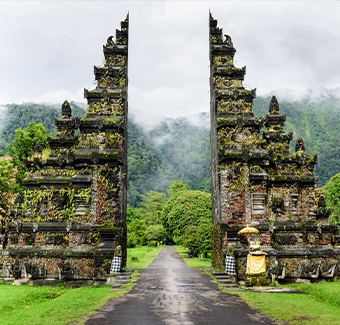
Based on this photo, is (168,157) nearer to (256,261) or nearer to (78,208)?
(78,208)

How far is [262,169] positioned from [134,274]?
7.94m

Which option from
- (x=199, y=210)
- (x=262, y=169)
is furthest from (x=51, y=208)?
(x=199, y=210)

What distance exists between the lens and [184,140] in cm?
11875

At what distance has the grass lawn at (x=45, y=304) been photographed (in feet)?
27.0

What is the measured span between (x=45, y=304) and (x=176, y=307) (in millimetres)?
4064

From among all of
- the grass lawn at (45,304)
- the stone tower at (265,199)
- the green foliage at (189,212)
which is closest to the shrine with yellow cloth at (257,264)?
the stone tower at (265,199)

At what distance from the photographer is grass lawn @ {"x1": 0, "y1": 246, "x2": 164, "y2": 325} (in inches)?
324

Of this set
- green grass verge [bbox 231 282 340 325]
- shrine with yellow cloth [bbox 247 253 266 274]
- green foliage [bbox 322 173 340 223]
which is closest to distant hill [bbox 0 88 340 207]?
green foliage [bbox 322 173 340 223]

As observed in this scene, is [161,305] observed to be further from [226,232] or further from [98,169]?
[98,169]

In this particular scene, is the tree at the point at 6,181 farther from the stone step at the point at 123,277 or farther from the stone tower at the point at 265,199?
the stone tower at the point at 265,199

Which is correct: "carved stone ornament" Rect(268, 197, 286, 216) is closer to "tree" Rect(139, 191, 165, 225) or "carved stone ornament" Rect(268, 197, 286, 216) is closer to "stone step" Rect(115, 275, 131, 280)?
"stone step" Rect(115, 275, 131, 280)

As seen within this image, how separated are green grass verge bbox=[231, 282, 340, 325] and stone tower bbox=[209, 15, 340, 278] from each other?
2316 mm

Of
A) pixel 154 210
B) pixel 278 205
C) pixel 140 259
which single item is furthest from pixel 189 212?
pixel 154 210

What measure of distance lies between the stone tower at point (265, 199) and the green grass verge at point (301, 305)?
2.32 m
